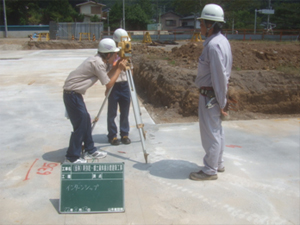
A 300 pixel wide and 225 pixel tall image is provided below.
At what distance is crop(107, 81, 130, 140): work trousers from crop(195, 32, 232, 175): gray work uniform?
59.5 inches

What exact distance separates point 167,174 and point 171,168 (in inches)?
7.5

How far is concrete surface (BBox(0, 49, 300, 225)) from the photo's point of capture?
3215mm

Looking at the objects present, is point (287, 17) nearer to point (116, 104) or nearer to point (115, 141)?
point (116, 104)

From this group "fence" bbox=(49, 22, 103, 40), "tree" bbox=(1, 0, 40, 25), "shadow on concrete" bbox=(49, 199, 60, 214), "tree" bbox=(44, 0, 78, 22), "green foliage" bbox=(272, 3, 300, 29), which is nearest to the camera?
"shadow on concrete" bbox=(49, 199, 60, 214)

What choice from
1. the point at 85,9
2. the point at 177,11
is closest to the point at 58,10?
the point at 85,9

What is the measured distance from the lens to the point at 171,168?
4262 mm

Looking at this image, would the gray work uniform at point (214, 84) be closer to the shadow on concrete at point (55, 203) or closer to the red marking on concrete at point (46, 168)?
the shadow on concrete at point (55, 203)

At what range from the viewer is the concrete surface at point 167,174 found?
10.5 feet

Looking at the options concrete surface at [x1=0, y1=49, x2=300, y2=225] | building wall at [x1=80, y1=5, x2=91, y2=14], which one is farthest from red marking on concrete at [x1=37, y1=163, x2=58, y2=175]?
building wall at [x1=80, y1=5, x2=91, y2=14]

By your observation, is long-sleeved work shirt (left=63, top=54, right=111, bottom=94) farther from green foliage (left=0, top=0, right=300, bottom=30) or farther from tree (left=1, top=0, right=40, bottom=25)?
tree (left=1, top=0, right=40, bottom=25)

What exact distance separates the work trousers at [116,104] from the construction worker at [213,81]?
4.96 ft

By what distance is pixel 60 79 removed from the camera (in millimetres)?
10859

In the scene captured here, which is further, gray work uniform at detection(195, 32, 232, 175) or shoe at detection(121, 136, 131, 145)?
shoe at detection(121, 136, 131, 145)

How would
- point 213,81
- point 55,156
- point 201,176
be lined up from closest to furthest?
point 213,81
point 201,176
point 55,156
